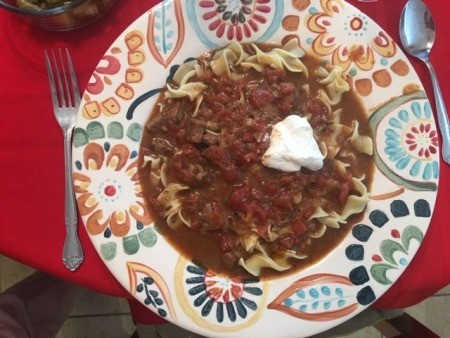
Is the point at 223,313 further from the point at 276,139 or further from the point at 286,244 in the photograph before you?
the point at 276,139

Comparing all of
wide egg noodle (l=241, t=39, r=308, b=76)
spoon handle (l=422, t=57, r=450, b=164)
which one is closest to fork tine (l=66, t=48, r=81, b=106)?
wide egg noodle (l=241, t=39, r=308, b=76)

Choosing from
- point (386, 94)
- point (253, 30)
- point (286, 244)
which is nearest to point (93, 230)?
point (286, 244)

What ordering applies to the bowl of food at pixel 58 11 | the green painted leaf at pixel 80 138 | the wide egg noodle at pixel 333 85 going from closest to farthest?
the bowl of food at pixel 58 11 → the green painted leaf at pixel 80 138 → the wide egg noodle at pixel 333 85

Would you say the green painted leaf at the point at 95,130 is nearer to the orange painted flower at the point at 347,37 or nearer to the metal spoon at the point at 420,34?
the orange painted flower at the point at 347,37

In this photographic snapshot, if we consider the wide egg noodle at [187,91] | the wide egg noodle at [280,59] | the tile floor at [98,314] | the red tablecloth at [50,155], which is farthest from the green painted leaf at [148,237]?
the tile floor at [98,314]

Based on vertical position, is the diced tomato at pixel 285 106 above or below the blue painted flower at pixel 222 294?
above

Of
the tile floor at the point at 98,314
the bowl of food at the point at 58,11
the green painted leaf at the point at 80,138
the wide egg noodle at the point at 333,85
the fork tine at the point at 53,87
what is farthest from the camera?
the tile floor at the point at 98,314

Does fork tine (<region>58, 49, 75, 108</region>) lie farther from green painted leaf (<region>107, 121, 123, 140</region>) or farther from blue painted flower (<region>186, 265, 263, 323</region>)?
blue painted flower (<region>186, 265, 263, 323</region>)
